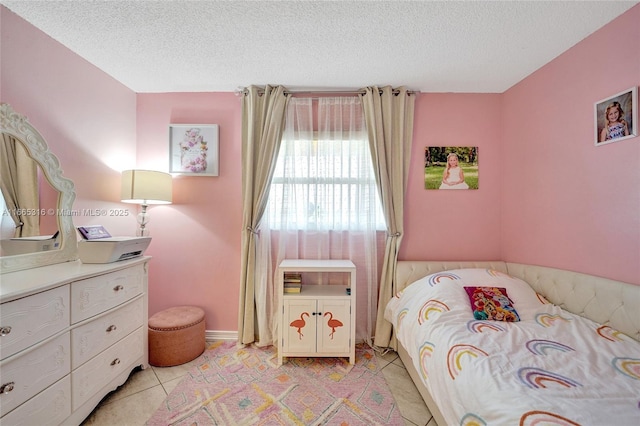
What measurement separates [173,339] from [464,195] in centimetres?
296

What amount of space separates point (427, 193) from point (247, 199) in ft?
5.85

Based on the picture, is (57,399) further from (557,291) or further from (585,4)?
(585,4)

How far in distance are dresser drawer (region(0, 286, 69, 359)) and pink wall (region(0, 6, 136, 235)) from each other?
0.87 m

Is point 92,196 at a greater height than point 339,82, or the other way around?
point 339,82

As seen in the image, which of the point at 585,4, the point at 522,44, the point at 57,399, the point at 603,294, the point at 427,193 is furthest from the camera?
the point at 427,193

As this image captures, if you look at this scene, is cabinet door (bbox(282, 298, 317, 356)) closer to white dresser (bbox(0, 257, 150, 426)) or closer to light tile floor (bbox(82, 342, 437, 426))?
light tile floor (bbox(82, 342, 437, 426))

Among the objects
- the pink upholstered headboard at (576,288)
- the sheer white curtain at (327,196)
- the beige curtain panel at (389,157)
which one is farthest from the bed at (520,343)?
the sheer white curtain at (327,196)

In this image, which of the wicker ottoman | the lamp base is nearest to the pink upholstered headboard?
the wicker ottoman

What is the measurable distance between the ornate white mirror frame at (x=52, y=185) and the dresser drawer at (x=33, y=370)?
0.55m

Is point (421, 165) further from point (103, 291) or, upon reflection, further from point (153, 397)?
point (153, 397)

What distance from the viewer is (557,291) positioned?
1.84m

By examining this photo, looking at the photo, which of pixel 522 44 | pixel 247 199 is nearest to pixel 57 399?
pixel 247 199

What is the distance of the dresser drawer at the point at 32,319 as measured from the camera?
1083 mm

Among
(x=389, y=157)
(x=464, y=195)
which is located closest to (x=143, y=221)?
(x=389, y=157)
